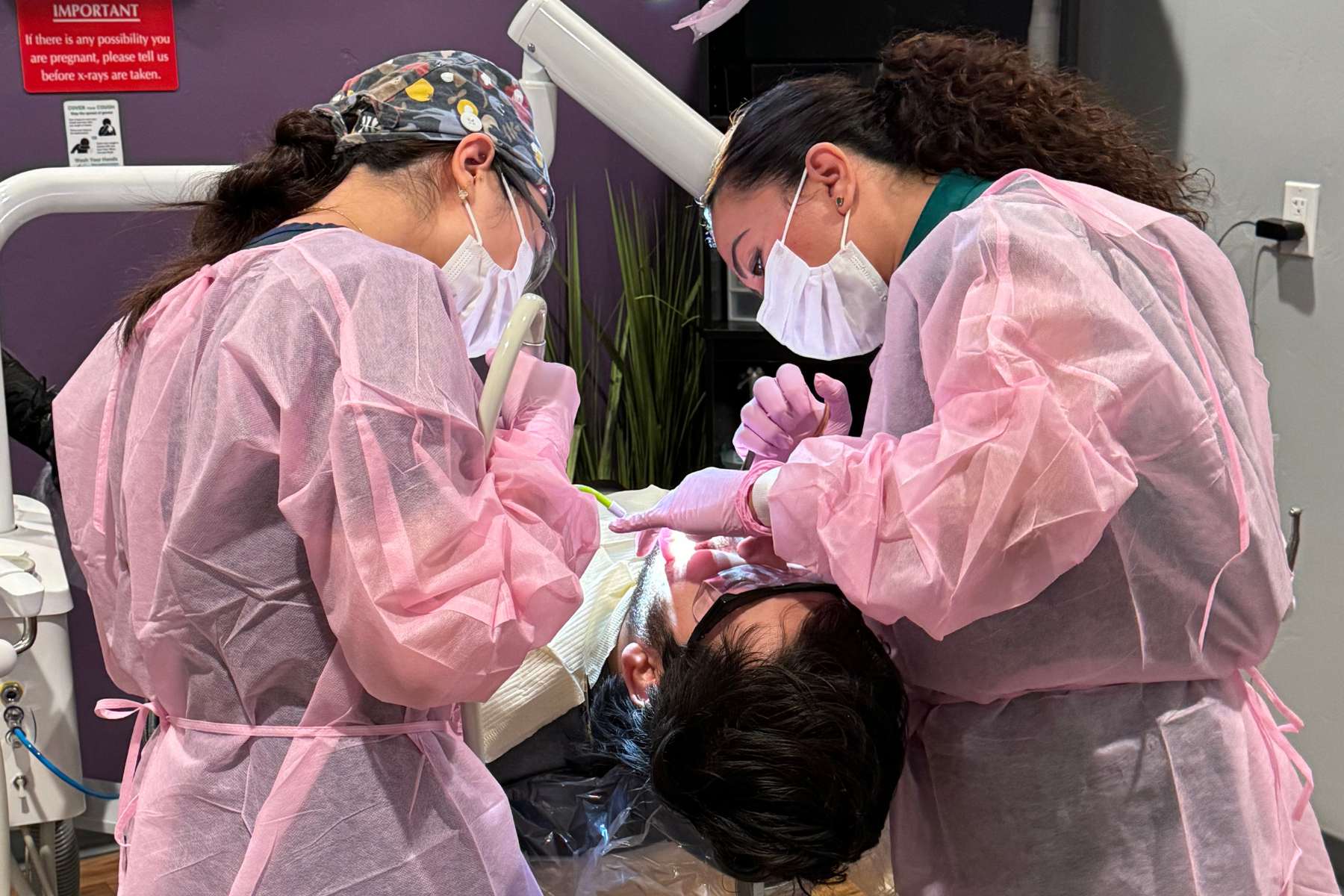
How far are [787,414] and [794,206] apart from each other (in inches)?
10.5

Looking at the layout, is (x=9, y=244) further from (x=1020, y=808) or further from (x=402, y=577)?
(x=1020, y=808)

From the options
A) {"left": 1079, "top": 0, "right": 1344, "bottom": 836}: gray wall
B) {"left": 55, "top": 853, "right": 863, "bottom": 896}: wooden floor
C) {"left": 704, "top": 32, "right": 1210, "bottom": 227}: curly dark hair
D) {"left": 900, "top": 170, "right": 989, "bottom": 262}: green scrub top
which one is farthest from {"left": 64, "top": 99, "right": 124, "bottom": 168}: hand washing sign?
{"left": 1079, "top": 0, "right": 1344, "bottom": 836}: gray wall

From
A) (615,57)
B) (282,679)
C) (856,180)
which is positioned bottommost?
(282,679)

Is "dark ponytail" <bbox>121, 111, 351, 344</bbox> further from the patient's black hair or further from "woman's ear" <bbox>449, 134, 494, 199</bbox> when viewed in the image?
the patient's black hair

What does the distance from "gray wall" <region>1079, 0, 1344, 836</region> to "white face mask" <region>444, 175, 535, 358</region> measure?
1548 mm

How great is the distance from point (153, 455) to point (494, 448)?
280 millimetres

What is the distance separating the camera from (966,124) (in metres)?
1.16

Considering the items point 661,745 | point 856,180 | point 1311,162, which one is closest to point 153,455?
point 661,745

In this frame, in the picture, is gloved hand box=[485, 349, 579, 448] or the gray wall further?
the gray wall

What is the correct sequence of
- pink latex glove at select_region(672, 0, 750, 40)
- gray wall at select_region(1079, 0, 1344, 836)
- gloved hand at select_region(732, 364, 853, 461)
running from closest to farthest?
gloved hand at select_region(732, 364, 853, 461)
pink latex glove at select_region(672, 0, 750, 40)
gray wall at select_region(1079, 0, 1344, 836)

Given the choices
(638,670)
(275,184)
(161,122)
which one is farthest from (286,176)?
(161,122)

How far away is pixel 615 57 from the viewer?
1520 mm

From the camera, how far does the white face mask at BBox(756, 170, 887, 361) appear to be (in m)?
1.32

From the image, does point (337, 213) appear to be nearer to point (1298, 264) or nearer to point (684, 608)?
point (684, 608)
